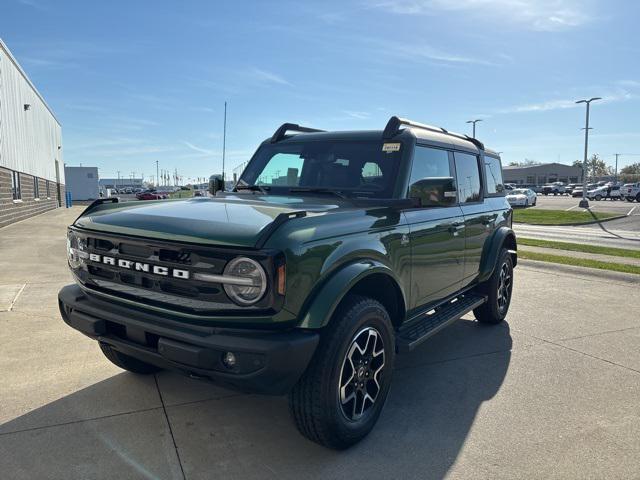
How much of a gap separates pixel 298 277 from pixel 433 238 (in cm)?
173

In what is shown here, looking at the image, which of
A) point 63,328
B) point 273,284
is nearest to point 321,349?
point 273,284

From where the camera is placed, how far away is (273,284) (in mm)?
2365

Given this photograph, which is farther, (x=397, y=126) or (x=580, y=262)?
(x=580, y=262)

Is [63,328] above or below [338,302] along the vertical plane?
below

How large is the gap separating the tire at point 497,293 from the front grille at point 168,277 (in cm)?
355

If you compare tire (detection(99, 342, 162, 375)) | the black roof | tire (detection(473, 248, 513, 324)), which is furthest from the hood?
tire (detection(473, 248, 513, 324))

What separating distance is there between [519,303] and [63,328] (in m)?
5.72

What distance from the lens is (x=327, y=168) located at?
159 inches

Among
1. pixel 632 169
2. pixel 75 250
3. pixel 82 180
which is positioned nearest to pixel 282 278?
pixel 75 250

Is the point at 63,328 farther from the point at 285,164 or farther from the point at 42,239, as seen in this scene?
the point at 42,239

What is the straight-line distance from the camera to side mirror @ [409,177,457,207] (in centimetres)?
338

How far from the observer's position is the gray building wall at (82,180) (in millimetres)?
57969

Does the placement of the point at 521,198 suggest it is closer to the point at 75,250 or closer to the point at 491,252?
the point at 491,252

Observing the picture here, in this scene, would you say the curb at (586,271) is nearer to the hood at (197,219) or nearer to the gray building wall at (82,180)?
the hood at (197,219)
